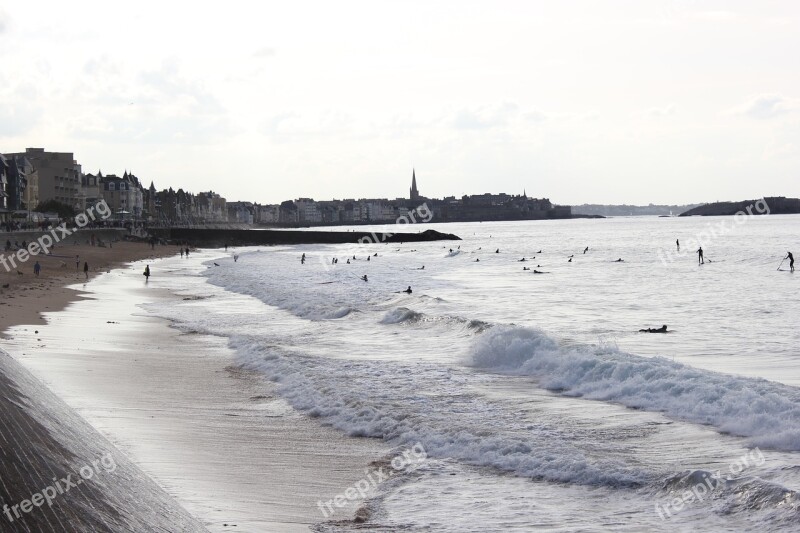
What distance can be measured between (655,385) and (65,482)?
1151cm

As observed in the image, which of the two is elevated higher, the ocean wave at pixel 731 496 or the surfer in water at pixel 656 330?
the ocean wave at pixel 731 496

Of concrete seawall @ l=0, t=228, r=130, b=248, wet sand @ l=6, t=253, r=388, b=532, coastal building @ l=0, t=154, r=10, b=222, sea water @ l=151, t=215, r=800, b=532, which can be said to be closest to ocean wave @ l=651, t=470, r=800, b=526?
sea water @ l=151, t=215, r=800, b=532

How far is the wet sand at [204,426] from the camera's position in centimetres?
1004

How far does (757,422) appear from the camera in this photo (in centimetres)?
1333

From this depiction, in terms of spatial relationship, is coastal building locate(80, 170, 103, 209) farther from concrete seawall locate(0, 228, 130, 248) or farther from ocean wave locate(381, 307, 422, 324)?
ocean wave locate(381, 307, 422, 324)

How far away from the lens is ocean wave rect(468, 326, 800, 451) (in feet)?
44.0

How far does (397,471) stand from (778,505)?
468 cm

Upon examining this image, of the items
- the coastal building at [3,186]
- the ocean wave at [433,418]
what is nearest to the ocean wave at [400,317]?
the ocean wave at [433,418]

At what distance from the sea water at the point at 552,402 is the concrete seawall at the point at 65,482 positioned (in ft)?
6.59

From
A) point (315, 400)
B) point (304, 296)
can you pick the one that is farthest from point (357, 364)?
point (304, 296)

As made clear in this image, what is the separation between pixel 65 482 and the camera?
8.54 metres

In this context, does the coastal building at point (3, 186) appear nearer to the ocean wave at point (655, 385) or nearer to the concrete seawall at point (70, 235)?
the concrete seawall at point (70, 235)

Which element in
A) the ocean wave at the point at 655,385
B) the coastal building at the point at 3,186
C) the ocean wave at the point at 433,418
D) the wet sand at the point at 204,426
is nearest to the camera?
the wet sand at the point at 204,426

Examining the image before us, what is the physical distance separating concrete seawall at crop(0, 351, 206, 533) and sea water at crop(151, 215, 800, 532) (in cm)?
201
